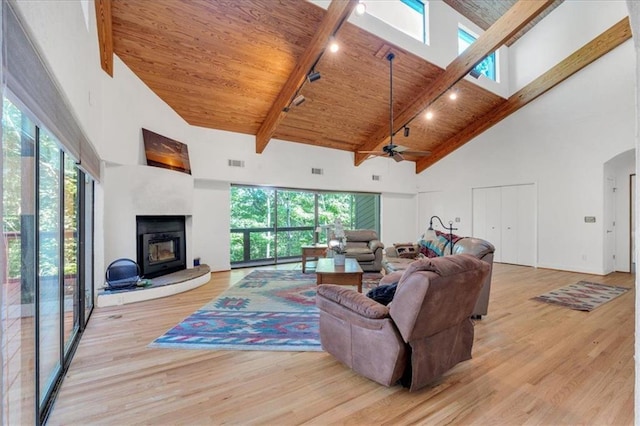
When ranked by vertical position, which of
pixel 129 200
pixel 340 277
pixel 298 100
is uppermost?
pixel 298 100

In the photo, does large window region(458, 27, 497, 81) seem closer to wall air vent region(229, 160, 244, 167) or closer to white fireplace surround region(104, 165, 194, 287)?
wall air vent region(229, 160, 244, 167)

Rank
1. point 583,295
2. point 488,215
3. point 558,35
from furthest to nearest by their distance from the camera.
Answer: point 488,215
point 558,35
point 583,295

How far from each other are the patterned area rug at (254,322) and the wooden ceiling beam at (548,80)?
18.3ft

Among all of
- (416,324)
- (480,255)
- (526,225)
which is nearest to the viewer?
(416,324)

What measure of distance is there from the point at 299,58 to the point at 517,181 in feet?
19.7

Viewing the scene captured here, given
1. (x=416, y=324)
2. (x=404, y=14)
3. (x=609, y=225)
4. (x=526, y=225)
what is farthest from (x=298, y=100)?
(x=609, y=225)

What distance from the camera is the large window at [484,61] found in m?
6.30

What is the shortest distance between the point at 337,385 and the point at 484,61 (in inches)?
288

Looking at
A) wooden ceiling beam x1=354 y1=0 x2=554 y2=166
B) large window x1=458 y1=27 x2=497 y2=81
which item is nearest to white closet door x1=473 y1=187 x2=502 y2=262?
large window x1=458 y1=27 x2=497 y2=81

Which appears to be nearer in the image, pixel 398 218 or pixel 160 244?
pixel 160 244

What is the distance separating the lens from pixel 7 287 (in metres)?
1.29

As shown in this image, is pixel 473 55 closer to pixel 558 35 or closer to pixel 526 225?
pixel 558 35

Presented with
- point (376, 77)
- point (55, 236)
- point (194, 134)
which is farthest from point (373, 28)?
point (55, 236)

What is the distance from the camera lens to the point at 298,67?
479 centimetres
